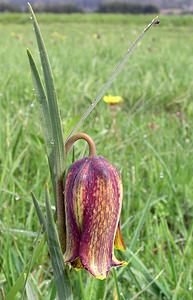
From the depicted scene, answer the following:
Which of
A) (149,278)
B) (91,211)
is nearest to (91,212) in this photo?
(91,211)

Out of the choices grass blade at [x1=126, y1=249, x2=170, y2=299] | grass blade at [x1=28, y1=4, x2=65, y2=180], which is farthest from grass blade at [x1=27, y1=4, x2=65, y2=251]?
grass blade at [x1=126, y1=249, x2=170, y2=299]

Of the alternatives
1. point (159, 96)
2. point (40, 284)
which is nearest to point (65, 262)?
point (40, 284)

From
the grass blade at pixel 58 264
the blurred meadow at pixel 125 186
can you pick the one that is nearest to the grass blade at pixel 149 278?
the blurred meadow at pixel 125 186

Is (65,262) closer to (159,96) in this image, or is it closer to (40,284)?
(40,284)

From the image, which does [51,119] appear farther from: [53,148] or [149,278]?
[149,278]

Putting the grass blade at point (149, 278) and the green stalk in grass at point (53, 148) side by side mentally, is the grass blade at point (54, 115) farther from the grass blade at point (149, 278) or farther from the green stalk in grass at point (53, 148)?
the grass blade at point (149, 278)

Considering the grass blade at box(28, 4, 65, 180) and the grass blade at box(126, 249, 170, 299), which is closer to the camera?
the grass blade at box(28, 4, 65, 180)

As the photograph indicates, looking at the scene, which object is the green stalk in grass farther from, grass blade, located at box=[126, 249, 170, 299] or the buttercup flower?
grass blade, located at box=[126, 249, 170, 299]

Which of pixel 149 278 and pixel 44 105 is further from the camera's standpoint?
pixel 149 278
